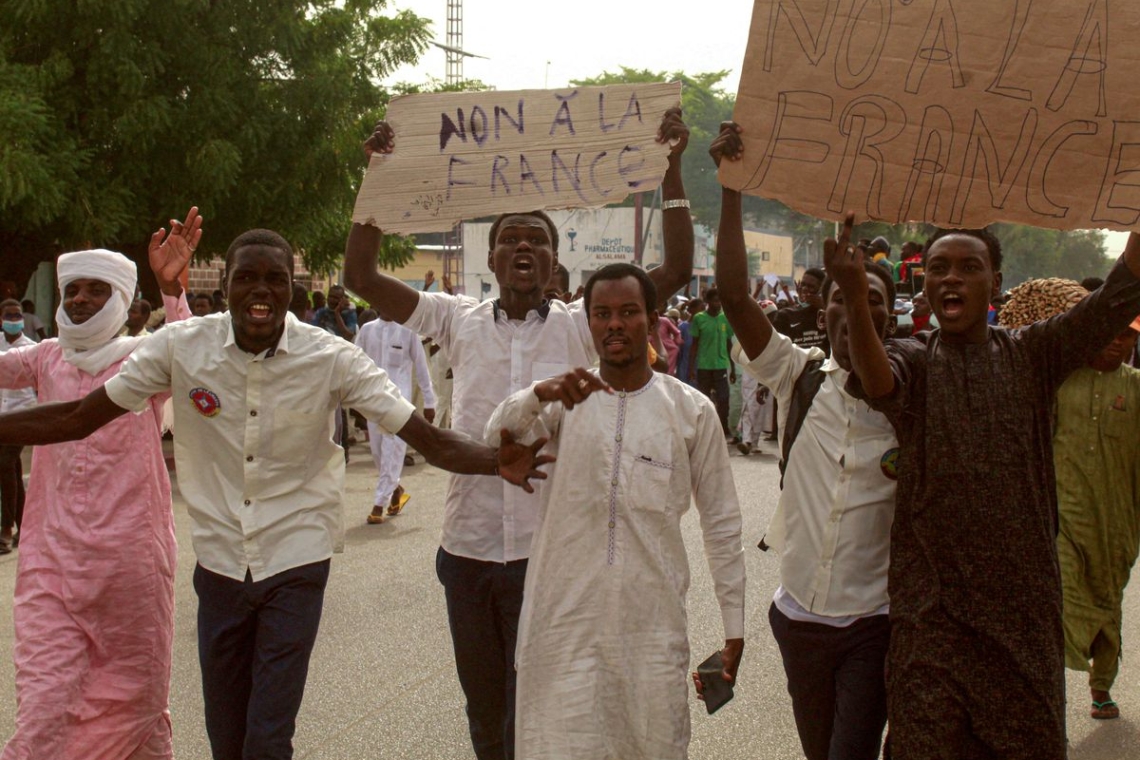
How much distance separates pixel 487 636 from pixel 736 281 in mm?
1408

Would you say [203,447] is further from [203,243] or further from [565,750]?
[203,243]

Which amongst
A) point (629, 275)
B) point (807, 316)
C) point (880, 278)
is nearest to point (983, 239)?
point (880, 278)

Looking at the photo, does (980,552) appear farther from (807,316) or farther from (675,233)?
(807,316)

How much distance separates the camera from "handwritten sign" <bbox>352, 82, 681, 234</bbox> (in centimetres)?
411

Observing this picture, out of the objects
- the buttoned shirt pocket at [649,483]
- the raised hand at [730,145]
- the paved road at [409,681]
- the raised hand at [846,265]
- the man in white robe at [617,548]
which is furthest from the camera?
the paved road at [409,681]

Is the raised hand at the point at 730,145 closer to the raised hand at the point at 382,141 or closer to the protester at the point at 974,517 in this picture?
the protester at the point at 974,517

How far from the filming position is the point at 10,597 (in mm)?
7703

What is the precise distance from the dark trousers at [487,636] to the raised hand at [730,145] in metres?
1.42

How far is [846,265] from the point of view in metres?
3.27

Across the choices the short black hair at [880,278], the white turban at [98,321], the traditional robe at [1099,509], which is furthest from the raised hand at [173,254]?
the traditional robe at [1099,509]

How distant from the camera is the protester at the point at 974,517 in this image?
329 centimetres

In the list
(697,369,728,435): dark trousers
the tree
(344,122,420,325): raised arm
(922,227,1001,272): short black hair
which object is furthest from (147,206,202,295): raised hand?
(697,369,728,435): dark trousers

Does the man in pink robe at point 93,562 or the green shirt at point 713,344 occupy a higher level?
the man in pink robe at point 93,562

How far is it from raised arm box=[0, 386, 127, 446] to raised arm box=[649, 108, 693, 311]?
178 cm
